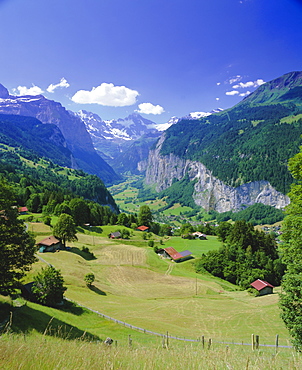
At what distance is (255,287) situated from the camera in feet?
204

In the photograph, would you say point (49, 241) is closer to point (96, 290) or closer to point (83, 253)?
point (83, 253)

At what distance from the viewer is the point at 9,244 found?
21.1 meters

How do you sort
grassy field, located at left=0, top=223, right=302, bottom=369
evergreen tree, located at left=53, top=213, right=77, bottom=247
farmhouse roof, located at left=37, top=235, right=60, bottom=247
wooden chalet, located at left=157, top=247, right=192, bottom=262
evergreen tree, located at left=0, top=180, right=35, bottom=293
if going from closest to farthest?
grassy field, located at left=0, top=223, right=302, bottom=369 → evergreen tree, located at left=0, top=180, right=35, bottom=293 → farmhouse roof, located at left=37, top=235, right=60, bottom=247 → evergreen tree, located at left=53, top=213, right=77, bottom=247 → wooden chalet, located at left=157, top=247, right=192, bottom=262

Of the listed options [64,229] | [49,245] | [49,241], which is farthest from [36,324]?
[64,229]

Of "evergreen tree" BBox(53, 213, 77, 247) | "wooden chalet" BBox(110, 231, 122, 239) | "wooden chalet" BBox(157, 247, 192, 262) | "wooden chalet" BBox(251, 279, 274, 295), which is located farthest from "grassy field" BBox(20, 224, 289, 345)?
"wooden chalet" BBox(110, 231, 122, 239)

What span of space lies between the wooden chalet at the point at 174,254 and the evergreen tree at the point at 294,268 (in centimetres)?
6524

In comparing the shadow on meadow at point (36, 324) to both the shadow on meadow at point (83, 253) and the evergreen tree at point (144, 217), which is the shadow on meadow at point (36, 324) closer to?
the shadow on meadow at point (83, 253)

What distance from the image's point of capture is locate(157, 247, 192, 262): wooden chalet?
265ft

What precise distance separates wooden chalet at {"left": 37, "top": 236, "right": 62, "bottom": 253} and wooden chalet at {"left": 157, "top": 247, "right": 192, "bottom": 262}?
37739 mm

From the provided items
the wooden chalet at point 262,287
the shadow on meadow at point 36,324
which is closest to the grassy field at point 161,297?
the wooden chalet at point 262,287

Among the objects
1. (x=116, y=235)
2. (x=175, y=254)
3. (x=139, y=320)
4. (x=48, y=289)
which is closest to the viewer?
(x=48, y=289)

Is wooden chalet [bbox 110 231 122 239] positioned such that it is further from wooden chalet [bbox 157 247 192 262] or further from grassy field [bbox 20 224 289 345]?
wooden chalet [bbox 157 247 192 262]

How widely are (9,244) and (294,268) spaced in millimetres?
24059

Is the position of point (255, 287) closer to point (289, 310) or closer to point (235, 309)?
point (235, 309)
